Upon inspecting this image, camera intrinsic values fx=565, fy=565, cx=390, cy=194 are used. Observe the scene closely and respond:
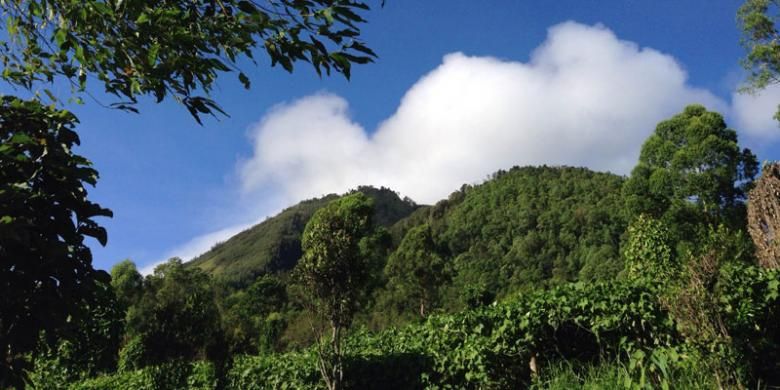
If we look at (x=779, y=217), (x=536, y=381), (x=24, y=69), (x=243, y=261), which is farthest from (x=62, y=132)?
(x=243, y=261)

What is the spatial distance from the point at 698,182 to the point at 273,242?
355 ft

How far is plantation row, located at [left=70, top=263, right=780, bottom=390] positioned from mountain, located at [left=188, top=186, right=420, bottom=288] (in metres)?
90.2

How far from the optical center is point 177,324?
488 inches

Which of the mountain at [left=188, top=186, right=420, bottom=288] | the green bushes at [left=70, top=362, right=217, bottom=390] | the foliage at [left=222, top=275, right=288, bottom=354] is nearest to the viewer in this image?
the green bushes at [left=70, top=362, right=217, bottom=390]

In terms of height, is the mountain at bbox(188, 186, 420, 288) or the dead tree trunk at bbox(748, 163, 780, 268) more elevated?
the mountain at bbox(188, 186, 420, 288)

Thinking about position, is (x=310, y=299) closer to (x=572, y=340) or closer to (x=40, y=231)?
(x=572, y=340)

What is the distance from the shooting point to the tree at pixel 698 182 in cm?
2874

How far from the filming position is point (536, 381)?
726cm

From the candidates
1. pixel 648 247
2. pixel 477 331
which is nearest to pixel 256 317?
pixel 648 247

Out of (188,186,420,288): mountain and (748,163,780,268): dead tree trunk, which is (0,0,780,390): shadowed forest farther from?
(188,186,420,288): mountain

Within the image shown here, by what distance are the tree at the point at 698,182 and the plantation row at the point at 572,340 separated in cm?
2309

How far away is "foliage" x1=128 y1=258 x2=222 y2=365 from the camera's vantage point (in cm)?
1214

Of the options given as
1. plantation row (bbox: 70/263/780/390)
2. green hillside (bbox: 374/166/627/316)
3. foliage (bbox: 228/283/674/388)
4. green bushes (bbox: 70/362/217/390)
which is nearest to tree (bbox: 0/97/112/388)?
plantation row (bbox: 70/263/780/390)

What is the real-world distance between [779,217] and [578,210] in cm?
7323
